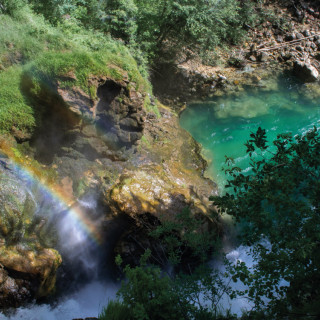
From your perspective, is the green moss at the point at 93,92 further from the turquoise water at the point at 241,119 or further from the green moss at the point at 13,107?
the turquoise water at the point at 241,119

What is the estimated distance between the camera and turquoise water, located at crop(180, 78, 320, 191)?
36.4ft

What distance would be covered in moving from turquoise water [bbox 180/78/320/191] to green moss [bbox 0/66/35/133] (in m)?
6.02

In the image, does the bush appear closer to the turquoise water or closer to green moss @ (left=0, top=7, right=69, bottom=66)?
the turquoise water

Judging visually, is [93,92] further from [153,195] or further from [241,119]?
[241,119]

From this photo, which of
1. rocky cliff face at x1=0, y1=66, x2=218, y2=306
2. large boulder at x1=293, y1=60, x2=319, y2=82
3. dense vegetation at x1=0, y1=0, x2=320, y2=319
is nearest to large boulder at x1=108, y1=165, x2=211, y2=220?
rocky cliff face at x1=0, y1=66, x2=218, y2=306

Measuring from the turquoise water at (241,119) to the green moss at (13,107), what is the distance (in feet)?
19.8

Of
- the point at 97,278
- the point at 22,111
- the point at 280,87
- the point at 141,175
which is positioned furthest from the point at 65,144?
the point at 280,87

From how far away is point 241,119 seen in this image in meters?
12.5

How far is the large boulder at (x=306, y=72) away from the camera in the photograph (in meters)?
15.1

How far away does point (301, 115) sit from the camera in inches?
517

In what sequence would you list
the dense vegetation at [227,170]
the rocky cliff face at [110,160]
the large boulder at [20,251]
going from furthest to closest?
1. the rocky cliff face at [110,160]
2. the large boulder at [20,251]
3. the dense vegetation at [227,170]

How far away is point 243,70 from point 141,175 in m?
9.78

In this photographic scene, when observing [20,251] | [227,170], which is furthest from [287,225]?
[20,251]

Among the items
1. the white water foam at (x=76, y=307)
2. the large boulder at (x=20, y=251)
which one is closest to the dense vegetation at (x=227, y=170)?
the white water foam at (x=76, y=307)
